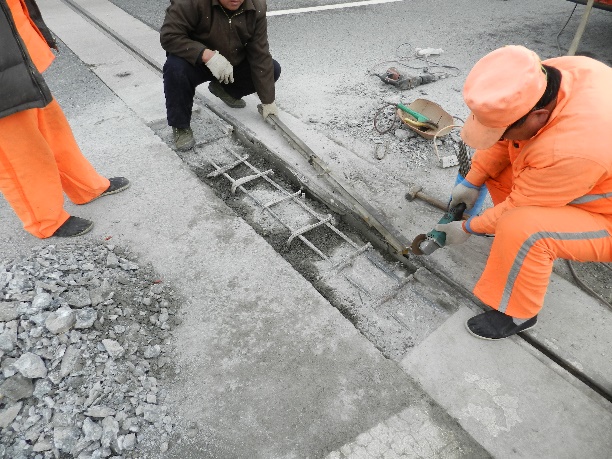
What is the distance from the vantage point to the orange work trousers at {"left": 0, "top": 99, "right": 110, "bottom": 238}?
2229mm

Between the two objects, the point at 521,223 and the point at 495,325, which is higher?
the point at 521,223

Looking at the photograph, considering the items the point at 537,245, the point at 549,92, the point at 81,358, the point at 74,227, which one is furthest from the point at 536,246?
the point at 74,227

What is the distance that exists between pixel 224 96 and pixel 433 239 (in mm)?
2580

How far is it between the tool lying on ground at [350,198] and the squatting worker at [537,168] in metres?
0.47

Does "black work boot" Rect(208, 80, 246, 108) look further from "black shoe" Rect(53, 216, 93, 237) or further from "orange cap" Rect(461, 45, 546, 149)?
"orange cap" Rect(461, 45, 546, 149)

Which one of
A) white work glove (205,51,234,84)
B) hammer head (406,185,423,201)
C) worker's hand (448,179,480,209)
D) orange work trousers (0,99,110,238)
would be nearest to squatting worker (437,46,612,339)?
worker's hand (448,179,480,209)

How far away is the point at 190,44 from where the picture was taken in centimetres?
318

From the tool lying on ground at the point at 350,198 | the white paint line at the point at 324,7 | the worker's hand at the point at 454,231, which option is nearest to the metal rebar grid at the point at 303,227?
the tool lying on ground at the point at 350,198

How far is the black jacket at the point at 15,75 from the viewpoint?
2.02 meters

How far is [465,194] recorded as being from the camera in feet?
8.34

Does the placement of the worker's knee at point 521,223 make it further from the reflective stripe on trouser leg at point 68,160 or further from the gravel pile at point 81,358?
the reflective stripe on trouser leg at point 68,160

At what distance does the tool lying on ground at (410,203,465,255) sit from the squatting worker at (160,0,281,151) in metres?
1.95

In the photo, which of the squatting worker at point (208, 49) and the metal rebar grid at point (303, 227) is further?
the squatting worker at point (208, 49)

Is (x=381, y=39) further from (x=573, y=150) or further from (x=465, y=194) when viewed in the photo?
(x=573, y=150)
